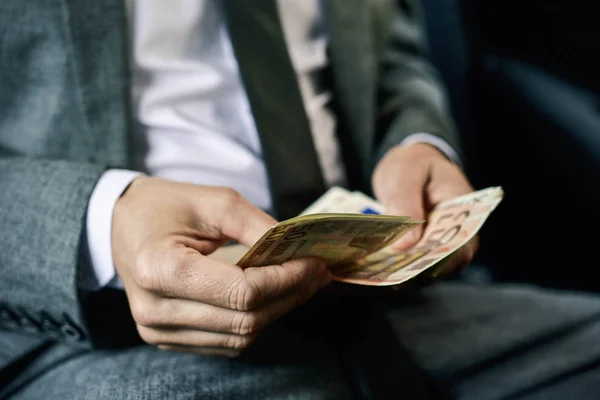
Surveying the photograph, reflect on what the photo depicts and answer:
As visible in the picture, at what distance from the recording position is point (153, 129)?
78 cm

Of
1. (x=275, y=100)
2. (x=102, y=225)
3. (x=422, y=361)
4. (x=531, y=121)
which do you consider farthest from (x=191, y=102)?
(x=531, y=121)

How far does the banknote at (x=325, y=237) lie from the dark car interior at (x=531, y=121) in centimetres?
71

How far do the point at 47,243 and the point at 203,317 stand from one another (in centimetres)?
20

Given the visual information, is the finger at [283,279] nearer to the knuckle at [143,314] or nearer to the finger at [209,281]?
the finger at [209,281]

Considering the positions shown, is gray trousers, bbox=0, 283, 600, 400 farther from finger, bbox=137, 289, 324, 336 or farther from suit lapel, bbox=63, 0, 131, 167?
suit lapel, bbox=63, 0, 131, 167

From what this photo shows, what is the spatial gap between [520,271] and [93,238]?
1.19 m

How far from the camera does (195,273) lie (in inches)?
20.6

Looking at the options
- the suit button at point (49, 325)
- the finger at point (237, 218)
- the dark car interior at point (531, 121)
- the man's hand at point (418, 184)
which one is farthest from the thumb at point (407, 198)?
the dark car interior at point (531, 121)

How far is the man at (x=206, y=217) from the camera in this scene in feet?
1.93

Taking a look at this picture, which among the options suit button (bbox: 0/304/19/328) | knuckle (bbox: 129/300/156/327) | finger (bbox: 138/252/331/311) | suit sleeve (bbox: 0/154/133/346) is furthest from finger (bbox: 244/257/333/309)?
suit button (bbox: 0/304/19/328)

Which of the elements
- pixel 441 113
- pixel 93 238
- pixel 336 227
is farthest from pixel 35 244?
pixel 441 113

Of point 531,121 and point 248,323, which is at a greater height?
point 248,323

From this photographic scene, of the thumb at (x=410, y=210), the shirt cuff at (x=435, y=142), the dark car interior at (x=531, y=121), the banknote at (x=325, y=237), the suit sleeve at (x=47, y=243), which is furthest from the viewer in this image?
the dark car interior at (x=531, y=121)

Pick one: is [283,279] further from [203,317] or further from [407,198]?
[407,198]
